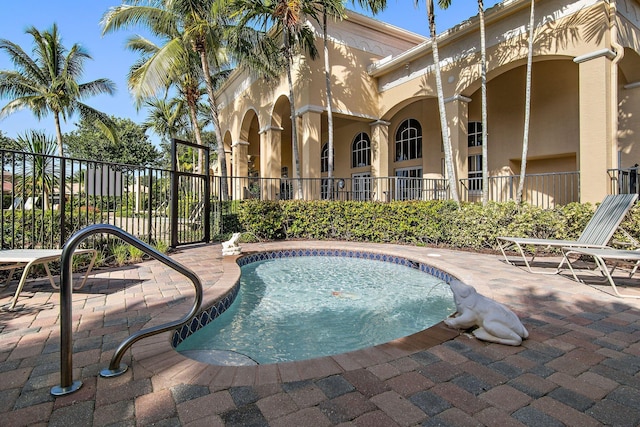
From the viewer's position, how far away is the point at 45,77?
1608 centimetres

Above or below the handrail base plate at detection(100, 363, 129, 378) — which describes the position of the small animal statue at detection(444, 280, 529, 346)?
above

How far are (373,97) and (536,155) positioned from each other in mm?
6334

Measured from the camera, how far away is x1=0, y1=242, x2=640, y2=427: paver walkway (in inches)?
66.4

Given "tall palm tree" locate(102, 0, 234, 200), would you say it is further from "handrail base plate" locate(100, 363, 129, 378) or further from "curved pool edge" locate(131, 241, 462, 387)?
"handrail base plate" locate(100, 363, 129, 378)

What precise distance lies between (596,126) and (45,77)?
73.5ft

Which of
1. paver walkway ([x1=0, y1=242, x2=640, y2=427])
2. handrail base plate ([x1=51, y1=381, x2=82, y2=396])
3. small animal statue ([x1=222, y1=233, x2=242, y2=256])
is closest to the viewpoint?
paver walkway ([x1=0, y1=242, x2=640, y2=427])

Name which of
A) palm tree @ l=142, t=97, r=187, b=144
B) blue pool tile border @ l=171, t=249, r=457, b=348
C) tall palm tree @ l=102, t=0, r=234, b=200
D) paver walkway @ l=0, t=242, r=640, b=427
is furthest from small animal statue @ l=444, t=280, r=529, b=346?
palm tree @ l=142, t=97, r=187, b=144

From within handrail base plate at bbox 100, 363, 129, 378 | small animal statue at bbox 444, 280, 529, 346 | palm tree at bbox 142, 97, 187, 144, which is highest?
palm tree at bbox 142, 97, 187, 144

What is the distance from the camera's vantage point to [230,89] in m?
20.1

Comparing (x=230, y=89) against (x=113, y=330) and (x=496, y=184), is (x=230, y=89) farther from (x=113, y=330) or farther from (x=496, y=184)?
(x=113, y=330)

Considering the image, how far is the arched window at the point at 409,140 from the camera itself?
1439 centimetres

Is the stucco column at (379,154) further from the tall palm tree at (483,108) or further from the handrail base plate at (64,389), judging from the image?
the handrail base plate at (64,389)

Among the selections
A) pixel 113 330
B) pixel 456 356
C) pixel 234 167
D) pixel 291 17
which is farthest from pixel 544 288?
pixel 234 167

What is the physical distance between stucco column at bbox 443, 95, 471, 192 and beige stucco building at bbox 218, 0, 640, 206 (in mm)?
39
